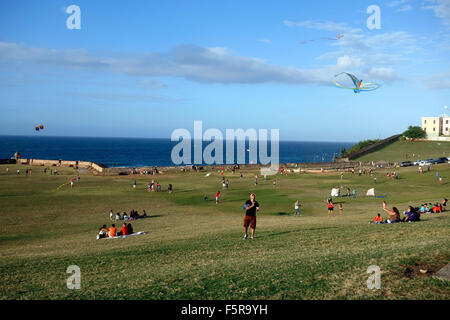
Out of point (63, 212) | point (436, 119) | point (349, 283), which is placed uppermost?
point (436, 119)

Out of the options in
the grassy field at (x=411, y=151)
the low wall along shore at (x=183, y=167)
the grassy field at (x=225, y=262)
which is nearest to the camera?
the grassy field at (x=225, y=262)

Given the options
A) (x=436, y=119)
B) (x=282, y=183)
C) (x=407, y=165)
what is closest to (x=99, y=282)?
(x=282, y=183)

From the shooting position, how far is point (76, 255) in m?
13.8

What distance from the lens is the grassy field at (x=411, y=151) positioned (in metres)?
90.8

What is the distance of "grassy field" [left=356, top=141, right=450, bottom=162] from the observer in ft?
298

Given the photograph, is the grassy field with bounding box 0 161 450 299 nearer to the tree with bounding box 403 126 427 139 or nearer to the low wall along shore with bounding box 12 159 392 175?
the low wall along shore with bounding box 12 159 392 175

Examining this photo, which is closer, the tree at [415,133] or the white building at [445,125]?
the tree at [415,133]

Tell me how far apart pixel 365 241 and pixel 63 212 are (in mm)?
25649

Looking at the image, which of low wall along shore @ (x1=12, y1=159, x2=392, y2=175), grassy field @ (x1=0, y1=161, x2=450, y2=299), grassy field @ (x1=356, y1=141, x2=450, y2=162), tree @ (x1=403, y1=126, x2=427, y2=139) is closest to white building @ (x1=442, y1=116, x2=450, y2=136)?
tree @ (x1=403, y1=126, x2=427, y2=139)

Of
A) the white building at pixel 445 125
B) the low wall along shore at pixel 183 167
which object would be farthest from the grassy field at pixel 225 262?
the white building at pixel 445 125

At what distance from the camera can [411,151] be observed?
9881 cm

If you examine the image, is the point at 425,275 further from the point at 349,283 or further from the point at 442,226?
the point at 442,226

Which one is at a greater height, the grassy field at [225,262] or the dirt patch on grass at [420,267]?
the dirt patch on grass at [420,267]

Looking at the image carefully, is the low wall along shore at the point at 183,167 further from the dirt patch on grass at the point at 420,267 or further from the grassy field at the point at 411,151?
the dirt patch on grass at the point at 420,267
